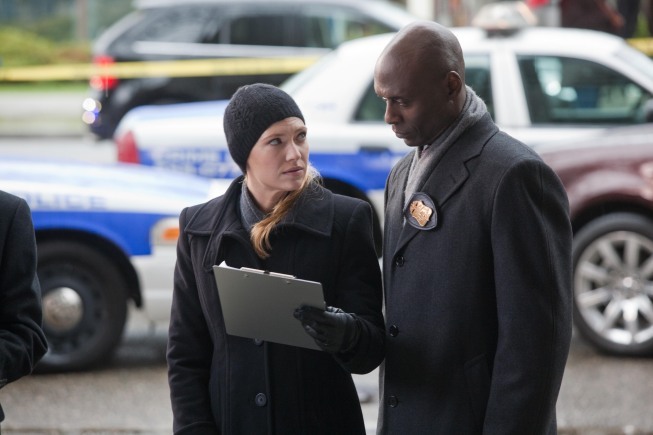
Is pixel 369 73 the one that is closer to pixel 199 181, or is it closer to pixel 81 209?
pixel 199 181

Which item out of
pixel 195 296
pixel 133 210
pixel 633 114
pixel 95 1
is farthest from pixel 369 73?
pixel 95 1

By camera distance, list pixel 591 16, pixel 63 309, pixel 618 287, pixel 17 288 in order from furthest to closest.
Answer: pixel 591 16 → pixel 618 287 → pixel 63 309 → pixel 17 288

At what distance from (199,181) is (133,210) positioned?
0.92 metres

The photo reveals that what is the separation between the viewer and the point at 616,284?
7.23 meters

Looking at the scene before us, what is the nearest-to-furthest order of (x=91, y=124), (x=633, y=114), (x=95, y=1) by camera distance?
(x=633, y=114) → (x=91, y=124) → (x=95, y=1)

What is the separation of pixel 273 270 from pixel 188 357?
327 mm

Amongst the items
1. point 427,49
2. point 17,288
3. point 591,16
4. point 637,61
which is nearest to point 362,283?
point 427,49

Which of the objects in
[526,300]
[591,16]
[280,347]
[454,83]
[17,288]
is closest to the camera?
[526,300]

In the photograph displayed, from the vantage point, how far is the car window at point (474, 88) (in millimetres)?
8523

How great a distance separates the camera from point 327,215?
3223 millimetres

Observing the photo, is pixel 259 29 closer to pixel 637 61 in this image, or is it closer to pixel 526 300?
pixel 637 61

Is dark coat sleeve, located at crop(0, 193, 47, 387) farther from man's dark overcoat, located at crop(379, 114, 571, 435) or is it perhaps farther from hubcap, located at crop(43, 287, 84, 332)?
hubcap, located at crop(43, 287, 84, 332)

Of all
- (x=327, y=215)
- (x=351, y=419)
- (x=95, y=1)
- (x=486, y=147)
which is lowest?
(x=95, y=1)


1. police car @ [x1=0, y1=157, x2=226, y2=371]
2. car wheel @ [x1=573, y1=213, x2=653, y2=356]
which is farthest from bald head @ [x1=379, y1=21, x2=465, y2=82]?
car wheel @ [x1=573, y1=213, x2=653, y2=356]
